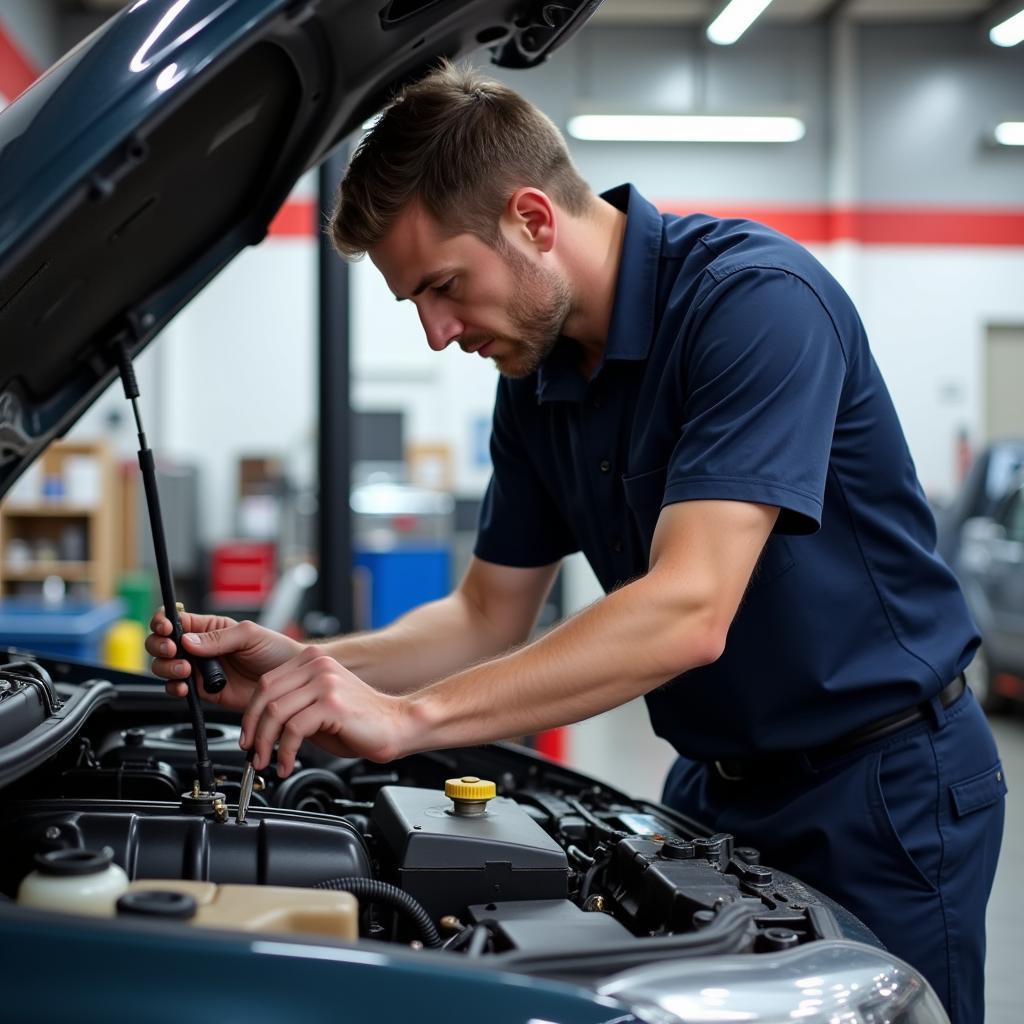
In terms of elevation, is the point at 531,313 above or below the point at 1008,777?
above

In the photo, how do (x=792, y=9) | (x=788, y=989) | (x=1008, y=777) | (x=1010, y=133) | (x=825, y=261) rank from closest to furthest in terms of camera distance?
(x=788, y=989) → (x=1008, y=777) → (x=792, y=9) → (x=1010, y=133) → (x=825, y=261)

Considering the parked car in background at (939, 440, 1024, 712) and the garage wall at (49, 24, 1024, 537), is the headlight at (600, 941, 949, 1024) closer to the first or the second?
the parked car in background at (939, 440, 1024, 712)

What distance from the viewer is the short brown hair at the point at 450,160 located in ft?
4.49

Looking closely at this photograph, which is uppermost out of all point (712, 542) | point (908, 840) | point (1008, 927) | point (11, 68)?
point (11, 68)

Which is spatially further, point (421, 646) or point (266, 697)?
point (421, 646)

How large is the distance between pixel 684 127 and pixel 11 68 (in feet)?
15.5

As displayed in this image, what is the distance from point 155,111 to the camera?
98 cm

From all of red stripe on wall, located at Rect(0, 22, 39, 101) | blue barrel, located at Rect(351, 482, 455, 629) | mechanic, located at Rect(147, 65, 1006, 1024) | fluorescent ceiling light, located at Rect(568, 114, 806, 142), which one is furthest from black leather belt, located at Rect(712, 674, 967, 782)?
fluorescent ceiling light, located at Rect(568, 114, 806, 142)

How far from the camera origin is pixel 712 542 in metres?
1.19

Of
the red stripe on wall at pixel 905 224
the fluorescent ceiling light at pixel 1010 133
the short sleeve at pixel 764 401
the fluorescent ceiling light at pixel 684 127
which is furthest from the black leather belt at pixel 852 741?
the fluorescent ceiling light at pixel 1010 133

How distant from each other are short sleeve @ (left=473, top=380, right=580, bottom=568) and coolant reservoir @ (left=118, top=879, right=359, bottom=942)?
87 cm

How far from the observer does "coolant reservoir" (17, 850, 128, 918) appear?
0.89 meters

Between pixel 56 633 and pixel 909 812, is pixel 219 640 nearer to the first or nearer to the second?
pixel 909 812

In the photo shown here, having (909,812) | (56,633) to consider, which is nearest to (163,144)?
(909,812)
